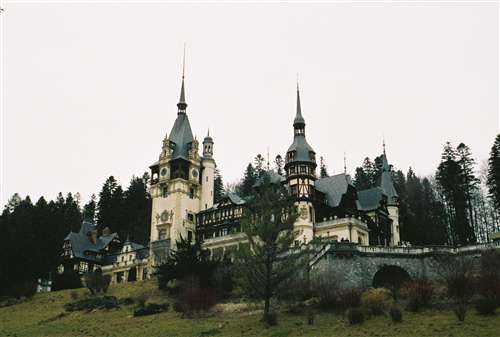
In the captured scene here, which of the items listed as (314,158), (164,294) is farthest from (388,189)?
(164,294)

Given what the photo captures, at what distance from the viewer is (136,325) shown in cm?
3819

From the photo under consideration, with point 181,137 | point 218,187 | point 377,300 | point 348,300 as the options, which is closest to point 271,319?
point 348,300

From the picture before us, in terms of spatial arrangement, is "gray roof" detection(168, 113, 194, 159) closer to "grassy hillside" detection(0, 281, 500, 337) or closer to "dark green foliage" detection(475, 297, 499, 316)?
"grassy hillside" detection(0, 281, 500, 337)

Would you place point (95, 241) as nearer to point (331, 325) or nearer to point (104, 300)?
point (104, 300)

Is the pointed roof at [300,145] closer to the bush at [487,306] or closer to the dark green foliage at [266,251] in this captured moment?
the dark green foliage at [266,251]

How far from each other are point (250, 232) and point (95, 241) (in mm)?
45443

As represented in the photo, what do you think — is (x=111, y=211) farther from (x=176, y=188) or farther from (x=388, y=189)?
(x=388, y=189)

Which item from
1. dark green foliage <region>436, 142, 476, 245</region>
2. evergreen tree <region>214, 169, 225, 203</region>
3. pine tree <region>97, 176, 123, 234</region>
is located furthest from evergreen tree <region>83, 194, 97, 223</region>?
dark green foliage <region>436, 142, 476, 245</region>

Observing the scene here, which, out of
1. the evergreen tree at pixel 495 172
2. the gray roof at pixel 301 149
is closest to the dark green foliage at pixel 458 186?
the evergreen tree at pixel 495 172

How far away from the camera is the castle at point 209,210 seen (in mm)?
60781

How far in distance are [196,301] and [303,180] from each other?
25.1 metres

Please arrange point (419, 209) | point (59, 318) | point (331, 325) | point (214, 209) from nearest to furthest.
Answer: point (331, 325) → point (59, 318) → point (214, 209) → point (419, 209)

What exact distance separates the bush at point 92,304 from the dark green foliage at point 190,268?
15.7 ft

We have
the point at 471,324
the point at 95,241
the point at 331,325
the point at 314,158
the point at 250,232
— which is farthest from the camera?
the point at 95,241
